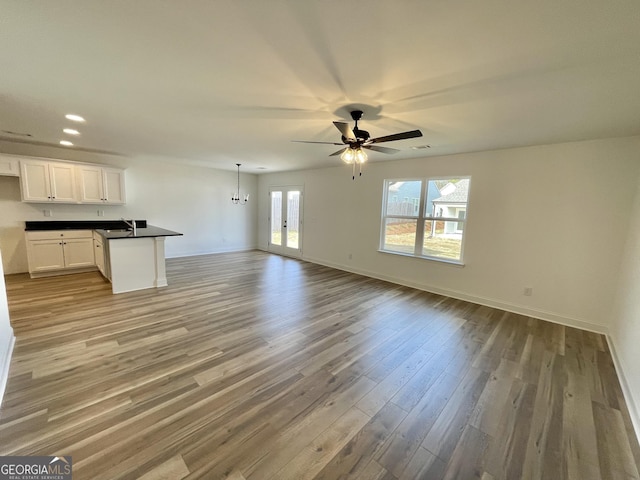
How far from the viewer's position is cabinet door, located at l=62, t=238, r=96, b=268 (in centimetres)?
510

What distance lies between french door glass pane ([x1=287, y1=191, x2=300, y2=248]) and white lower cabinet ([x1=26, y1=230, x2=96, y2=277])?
14.6ft

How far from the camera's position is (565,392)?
2.21m

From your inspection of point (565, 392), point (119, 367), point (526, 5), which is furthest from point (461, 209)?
point (119, 367)

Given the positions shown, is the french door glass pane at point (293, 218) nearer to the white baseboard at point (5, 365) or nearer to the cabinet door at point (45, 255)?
the cabinet door at point (45, 255)

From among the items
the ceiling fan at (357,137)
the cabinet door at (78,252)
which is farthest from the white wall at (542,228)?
the cabinet door at (78,252)

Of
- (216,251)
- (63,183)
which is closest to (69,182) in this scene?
(63,183)

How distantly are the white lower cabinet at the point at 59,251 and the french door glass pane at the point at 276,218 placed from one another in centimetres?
432

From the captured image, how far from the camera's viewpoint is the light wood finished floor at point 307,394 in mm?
1541

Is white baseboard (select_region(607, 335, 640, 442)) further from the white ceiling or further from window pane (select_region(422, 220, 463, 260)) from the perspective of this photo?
the white ceiling

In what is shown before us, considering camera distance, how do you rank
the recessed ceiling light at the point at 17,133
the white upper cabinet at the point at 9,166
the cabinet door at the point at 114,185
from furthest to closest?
the cabinet door at the point at 114,185 < the white upper cabinet at the point at 9,166 < the recessed ceiling light at the point at 17,133

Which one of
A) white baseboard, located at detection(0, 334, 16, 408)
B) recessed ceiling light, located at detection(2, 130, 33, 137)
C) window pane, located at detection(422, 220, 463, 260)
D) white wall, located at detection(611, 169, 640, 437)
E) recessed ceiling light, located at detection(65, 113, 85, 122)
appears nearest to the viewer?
white baseboard, located at detection(0, 334, 16, 408)

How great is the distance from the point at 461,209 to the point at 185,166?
21.9ft

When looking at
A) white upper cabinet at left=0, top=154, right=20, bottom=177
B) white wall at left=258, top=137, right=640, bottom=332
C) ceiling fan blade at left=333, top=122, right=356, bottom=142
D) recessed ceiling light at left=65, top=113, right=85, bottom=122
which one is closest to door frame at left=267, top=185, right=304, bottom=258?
white wall at left=258, top=137, right=640, bottom=332

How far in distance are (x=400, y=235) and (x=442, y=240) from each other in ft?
2.72
